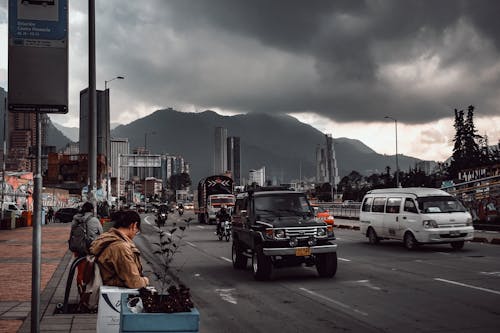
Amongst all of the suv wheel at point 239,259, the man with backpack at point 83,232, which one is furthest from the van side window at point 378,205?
the man with backpack at point 83,232

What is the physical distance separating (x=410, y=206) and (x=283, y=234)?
897 cm

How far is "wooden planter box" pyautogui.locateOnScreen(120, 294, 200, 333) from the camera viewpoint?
4.48m

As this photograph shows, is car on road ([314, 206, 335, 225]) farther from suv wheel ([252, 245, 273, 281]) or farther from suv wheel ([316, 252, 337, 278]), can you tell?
suv wheel ([252, 245, 273, 281])

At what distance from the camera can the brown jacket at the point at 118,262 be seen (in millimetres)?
5629

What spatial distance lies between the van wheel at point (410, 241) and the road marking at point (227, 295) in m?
10.1

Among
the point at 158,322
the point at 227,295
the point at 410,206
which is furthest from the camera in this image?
the point at 410,206

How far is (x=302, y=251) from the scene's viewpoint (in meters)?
13.7

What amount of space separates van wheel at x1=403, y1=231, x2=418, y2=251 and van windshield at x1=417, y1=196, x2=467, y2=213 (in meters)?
1.02

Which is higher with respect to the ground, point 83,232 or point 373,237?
point 83,232

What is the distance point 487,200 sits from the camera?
36906 mm

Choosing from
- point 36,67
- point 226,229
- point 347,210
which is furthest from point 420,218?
point 347,210

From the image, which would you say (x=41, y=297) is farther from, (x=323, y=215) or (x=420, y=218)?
(x=323, y=215)

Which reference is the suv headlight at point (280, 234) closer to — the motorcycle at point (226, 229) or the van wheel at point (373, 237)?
the van wheel at point (373, 237)

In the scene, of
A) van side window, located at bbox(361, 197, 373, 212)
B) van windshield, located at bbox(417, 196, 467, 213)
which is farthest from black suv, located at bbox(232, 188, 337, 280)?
van side window, located at bbox(361, 197, 373, 212)
